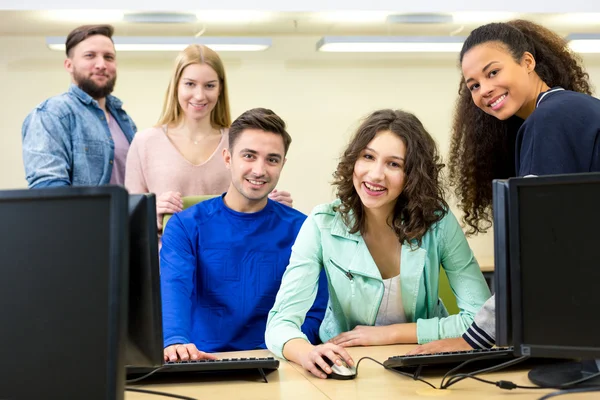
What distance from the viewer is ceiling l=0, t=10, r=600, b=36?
435 centimetres

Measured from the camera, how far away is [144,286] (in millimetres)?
1161

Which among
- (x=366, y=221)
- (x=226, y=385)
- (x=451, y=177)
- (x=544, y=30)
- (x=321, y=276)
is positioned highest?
(x=544, y=30)

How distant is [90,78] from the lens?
126 inches

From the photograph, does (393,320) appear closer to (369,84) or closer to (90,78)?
(90,78)

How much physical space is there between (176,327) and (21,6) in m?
3.00

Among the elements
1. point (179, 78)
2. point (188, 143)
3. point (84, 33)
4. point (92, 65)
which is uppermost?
point (84, 33)

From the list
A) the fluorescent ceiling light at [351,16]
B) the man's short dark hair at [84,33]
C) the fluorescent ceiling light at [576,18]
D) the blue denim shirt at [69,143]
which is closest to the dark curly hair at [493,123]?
the blue denim shirt at [69,143]

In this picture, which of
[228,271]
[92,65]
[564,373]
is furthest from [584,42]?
[564,373]

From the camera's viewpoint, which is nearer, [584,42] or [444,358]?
[444,358]

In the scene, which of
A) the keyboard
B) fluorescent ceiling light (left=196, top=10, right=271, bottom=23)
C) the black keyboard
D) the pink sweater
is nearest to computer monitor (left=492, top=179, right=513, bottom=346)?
the black keyboard

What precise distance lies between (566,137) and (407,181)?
0.49 meters

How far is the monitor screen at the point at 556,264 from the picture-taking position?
1.21 meters

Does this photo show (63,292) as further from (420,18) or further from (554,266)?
(420,18)

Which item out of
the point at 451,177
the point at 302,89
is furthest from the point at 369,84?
the point at 451,177
